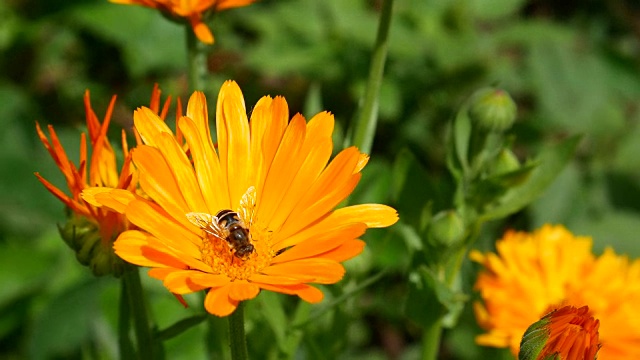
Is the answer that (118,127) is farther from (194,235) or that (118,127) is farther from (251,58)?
(251,58)

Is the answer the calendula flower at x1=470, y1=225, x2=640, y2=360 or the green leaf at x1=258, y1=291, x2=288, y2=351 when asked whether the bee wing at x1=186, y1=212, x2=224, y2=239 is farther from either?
the calendula flower at x1=470, y1=225, x2=640, y2=360

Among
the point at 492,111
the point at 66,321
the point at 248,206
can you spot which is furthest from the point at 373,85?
the point at 66,321

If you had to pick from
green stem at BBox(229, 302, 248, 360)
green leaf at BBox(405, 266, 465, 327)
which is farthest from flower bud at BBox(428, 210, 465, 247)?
green stem at BBox(229, 302, 248, 360)

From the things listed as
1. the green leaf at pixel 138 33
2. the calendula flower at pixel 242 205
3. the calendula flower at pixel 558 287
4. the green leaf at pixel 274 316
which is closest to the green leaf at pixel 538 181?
the calendula flower at pixel 558 287

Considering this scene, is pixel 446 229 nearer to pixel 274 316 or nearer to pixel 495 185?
pixel 495 185

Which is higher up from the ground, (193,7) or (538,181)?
(193,7)

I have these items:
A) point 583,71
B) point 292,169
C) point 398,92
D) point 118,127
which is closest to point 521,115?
point 583,71
